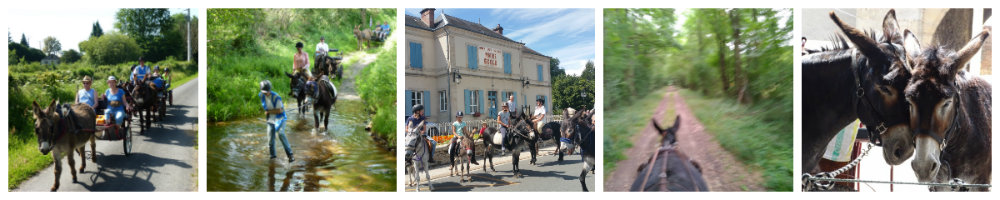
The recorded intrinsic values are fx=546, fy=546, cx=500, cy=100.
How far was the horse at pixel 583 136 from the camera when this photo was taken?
260 inches

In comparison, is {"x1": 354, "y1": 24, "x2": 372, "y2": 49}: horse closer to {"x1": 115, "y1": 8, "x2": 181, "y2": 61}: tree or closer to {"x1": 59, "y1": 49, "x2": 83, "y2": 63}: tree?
{"x1": 115, "y1": 8, "x2": 181, "y2": 61}: tree

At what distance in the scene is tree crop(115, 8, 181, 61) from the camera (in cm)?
631

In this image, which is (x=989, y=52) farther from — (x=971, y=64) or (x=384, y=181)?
(x=384, y=181)

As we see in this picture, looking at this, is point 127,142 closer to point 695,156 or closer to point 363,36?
point 363,36

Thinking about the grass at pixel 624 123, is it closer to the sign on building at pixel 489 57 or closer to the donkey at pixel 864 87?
the sign on building at pixel 489 57

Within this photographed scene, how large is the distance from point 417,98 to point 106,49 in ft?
11.7

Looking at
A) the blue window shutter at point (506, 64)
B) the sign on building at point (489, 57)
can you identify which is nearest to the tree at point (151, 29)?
the sign on building at point (489, 57)

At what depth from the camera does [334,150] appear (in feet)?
20.9

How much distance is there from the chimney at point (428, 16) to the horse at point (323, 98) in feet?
4.44

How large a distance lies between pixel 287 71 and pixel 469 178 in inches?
98.0

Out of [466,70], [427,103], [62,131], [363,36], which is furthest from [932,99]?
[62,131]
